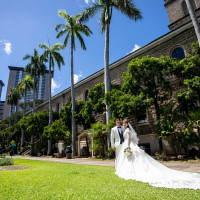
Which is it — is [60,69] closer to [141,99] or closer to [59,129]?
[59,129]

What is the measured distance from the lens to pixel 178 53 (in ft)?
41.5

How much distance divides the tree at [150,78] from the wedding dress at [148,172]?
20.5ft

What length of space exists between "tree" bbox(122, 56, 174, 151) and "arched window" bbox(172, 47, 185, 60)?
2533 mm

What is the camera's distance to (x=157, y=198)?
7.68ft

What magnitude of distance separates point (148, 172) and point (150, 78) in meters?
7.86

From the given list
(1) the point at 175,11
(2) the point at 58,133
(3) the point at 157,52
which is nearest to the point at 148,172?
(3) the point at 157,52

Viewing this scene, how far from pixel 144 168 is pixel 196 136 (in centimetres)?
626

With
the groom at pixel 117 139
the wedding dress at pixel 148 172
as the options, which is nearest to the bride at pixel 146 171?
the wedding dress at pixel 148 172

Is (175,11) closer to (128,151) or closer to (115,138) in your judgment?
(115,138)

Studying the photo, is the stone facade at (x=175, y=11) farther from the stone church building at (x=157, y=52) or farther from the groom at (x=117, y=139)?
the groom at (x=117, y=139)

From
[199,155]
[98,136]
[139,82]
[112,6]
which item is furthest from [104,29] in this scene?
[199,155]

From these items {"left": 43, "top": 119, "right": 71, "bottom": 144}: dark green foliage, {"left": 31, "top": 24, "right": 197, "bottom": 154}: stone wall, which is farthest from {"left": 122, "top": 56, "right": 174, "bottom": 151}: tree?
{"left": 43, "top": 119, "right": 71, "bottom": 144}: dark green foliage

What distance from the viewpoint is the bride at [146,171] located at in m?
3.13

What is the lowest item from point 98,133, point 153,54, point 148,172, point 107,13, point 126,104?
point 148,172
